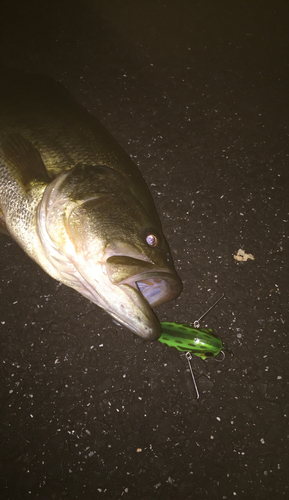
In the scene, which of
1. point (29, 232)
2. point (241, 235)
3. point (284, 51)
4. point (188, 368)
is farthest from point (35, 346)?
point (284, 51)

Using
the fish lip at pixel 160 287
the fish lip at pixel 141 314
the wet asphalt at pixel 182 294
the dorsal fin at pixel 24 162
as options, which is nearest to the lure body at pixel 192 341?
the wet asphalt at pixel 182 294

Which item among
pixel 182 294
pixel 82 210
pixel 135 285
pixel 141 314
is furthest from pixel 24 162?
pixel 182 294

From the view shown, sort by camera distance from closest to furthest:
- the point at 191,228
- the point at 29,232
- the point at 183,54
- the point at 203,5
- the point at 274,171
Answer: the point at 29,232 → the point at 191,228 → the point at 274,171 → the point at 183,54 → the point at 203,5

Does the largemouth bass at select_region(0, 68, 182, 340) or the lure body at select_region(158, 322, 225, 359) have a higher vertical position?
the largemouth bass at select_region(0, 68, 182, 340)

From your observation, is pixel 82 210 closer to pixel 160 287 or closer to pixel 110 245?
pixel 110 245

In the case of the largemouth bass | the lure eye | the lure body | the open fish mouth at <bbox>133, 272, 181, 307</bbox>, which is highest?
the largemouth bass

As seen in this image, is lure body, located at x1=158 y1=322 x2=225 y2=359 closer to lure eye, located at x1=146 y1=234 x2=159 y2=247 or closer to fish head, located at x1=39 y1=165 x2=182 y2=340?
fish head, located at x1=39 y1=165 x2=182 y2=340

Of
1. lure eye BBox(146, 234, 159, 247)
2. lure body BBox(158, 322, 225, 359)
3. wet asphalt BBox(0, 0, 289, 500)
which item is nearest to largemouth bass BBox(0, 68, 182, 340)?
lure eye BBox(146, 234, 159, 247)

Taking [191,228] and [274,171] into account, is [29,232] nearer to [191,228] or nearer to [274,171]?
[191,228]
